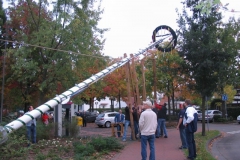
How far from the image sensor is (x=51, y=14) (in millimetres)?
18984

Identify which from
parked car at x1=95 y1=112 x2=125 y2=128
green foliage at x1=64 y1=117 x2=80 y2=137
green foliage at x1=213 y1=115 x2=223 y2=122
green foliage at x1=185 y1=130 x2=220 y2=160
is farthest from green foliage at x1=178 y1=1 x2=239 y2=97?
green foliage at x1=213 y1=115 x2=223 y2=122

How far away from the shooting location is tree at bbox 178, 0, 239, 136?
15703mm

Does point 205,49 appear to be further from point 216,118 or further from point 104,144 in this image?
point 216,118

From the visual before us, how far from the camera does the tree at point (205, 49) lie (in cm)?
1570

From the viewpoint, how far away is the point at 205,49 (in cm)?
1561

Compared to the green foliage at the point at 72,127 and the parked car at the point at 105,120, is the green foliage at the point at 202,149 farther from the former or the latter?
the parked car at the point at 105,120

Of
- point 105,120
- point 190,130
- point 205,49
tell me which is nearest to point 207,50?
point 205,49

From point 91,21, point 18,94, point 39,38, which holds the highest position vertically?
Result: point 91,21

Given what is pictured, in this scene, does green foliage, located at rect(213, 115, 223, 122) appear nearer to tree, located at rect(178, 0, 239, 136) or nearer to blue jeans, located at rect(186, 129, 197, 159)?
tree, located at rect(178, 0, 239, 136)

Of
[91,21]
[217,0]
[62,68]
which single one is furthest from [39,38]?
[217,0]

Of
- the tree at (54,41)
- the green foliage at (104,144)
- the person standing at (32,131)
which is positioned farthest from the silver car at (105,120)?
the green foliage at (104,144)

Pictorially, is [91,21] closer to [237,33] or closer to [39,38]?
[39,38]

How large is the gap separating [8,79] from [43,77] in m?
3.44

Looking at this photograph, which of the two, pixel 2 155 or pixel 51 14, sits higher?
pixel 51 14
